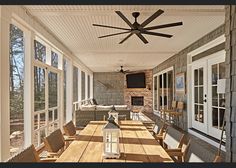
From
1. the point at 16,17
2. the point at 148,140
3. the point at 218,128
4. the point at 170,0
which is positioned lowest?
the point at 218,128

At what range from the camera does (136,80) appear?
16.6m

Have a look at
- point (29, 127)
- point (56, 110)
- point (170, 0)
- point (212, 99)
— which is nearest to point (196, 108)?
point (212, 99)

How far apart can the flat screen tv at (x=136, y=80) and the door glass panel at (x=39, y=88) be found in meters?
11.1

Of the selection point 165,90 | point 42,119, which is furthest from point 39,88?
point 165,90

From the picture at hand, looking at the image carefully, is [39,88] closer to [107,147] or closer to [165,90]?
[107,147]

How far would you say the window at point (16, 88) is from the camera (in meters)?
4.21

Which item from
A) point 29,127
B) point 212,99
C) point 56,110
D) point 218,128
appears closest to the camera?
point 29,127

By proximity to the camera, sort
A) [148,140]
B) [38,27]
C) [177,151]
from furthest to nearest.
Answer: [38,27], [148,140], [177,151]

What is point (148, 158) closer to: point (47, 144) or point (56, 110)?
point (47, 144)

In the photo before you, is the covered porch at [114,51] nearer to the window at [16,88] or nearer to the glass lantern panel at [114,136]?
the window at [16,88]

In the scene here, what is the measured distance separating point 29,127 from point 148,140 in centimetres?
252

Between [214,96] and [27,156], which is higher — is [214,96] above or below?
above

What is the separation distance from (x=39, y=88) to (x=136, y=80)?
1140cm

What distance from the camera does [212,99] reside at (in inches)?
243
